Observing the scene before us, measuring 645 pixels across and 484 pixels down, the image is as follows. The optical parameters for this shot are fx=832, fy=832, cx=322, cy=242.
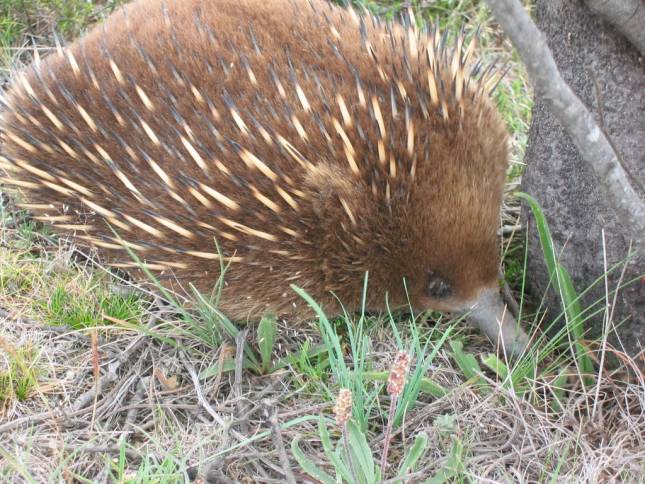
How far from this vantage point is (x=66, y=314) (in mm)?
2479

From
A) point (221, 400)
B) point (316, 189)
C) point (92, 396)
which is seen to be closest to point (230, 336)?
point (221, 400)

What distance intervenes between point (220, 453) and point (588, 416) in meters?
0.89

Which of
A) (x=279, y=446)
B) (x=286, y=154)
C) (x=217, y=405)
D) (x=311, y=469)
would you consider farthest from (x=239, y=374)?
(x=286, y=154)

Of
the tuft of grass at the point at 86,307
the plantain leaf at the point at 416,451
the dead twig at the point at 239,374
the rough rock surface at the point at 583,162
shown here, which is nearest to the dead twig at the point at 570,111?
the rough rock surface at the point at 583,162

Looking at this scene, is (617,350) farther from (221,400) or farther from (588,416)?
(221,400)

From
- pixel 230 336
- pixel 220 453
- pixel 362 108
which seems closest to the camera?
pixel 220 453

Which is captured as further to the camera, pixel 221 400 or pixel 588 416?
pixel 221 400

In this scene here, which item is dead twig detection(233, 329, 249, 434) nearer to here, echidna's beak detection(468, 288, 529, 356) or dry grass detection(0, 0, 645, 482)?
dry grass detection(0, 0, 645, 482)

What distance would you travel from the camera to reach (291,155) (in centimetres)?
207

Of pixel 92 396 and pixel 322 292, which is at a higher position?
pixel 322 292

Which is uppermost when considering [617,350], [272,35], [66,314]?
[272,35]

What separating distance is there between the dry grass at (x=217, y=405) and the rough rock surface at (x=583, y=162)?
7.8 inches

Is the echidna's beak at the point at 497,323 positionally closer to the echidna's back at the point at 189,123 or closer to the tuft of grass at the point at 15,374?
the echidna's back at the point at 189,123

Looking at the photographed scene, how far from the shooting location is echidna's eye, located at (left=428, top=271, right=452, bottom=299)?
2.16 meters
